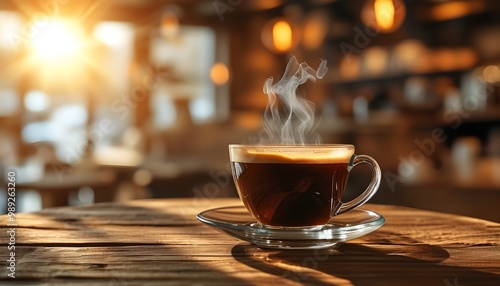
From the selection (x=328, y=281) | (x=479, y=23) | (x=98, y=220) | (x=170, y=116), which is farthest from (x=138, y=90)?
(x=328, y=281)

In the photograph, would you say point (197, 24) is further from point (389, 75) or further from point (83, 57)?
point (389, 75)

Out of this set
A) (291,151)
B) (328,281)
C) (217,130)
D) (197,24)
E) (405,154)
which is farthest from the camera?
(197,24)

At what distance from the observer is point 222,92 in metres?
7.62

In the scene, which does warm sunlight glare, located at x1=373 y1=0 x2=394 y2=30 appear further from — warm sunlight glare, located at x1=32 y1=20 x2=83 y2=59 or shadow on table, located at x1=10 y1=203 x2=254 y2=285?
warm sunlight glare, located at x1=32 y1=20 x2=83 y2=59

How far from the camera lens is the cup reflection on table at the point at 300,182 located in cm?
87

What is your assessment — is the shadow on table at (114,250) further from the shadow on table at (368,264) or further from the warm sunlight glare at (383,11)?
the warm sunlight glare at (383,11)

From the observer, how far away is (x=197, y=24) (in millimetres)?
7668

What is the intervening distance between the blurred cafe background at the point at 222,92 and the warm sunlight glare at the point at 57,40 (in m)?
0.02

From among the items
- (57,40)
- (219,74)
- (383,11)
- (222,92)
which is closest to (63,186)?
(383,11)

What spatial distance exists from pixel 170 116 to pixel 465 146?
180 inches

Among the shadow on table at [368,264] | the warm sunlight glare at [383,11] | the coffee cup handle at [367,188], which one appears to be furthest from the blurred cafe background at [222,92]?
the shadow on table at [368,264]

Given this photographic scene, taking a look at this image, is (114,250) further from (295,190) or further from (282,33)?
(282,33)

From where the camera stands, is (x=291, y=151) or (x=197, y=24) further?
(x=197, y=24)

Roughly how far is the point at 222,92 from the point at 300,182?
22.3 feet
